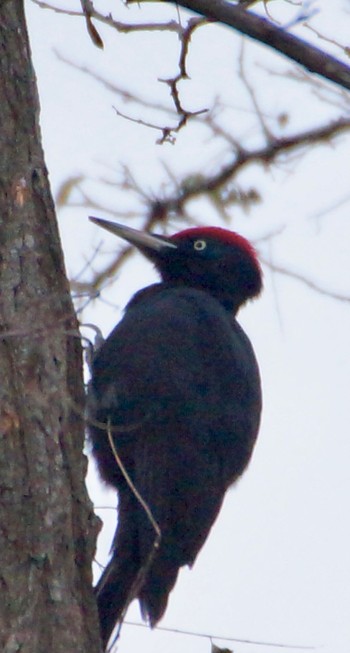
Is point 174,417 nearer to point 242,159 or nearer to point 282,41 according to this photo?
point 242,159

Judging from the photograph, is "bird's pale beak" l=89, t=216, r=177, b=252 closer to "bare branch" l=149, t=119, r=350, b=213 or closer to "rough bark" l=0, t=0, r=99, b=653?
"bare branch" l=149, t=119, r=350, b=213

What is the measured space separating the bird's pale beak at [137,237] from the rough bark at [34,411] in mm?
1427

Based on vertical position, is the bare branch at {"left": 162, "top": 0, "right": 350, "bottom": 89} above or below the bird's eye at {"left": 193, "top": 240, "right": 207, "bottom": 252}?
above

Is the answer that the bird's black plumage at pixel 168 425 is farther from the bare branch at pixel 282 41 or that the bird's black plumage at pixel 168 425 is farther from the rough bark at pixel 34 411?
the bare branch at pixel 282 41

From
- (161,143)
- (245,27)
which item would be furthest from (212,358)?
(245,27)

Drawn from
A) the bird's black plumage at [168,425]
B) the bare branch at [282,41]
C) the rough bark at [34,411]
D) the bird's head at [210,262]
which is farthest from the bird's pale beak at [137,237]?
the bare branch at [282,41]

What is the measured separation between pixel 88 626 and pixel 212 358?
1590 mm

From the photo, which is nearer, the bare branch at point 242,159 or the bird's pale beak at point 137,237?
the bare branch at point 242,159

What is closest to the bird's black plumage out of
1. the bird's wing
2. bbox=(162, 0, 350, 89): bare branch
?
the bird's wing

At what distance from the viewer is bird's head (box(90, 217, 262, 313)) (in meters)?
4.69

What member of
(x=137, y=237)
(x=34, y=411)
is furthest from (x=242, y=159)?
(x=34, y=411)

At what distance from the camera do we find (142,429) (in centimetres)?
356

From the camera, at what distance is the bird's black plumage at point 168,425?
3.44m

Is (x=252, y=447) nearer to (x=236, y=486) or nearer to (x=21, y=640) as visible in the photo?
(x=236, y=486)
